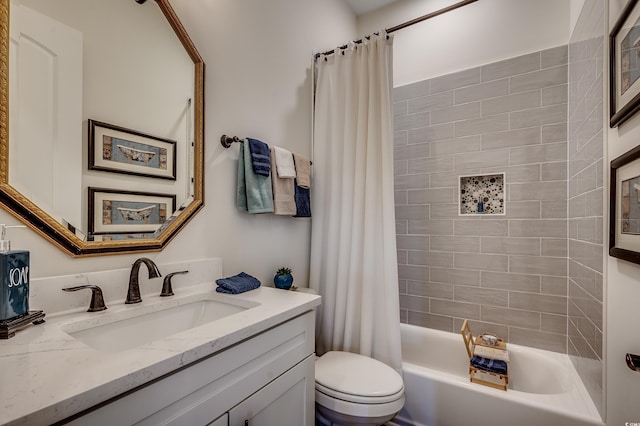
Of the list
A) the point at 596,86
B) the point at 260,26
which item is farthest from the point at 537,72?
the point at 260,26

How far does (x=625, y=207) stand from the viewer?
1.03 m

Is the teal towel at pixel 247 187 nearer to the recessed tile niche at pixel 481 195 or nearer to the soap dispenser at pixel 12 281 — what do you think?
the soap dispenser at pixel 12 281

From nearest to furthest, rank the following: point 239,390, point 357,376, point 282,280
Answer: point 239,390 < point 357,376 < point 282,280

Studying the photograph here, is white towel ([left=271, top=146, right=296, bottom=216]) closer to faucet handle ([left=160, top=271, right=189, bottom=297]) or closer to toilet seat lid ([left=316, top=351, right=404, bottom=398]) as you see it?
faucet handle ([left=160, top=271, right=189, bottom=297])

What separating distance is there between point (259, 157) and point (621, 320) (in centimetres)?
162

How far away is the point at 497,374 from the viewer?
174cm

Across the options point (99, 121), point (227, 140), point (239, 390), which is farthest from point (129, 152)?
point (239, 390)

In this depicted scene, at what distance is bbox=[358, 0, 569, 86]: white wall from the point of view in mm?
1985

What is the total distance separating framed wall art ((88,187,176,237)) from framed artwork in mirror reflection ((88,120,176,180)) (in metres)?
0.08

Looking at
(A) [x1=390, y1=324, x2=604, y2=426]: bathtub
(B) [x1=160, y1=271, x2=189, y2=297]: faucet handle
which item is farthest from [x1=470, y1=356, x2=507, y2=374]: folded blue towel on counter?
(B) [x1=160, y1=271, x2=189, y2=297]: faucet handle

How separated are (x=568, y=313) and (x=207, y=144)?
7.65ft

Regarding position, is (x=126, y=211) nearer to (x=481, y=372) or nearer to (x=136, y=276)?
(x=136, y=276)

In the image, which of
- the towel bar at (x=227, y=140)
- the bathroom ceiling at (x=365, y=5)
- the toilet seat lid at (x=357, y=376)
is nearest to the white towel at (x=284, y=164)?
the towel bar at (x=227, y=140)

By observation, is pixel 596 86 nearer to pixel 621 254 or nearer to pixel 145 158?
pixel 621 254
